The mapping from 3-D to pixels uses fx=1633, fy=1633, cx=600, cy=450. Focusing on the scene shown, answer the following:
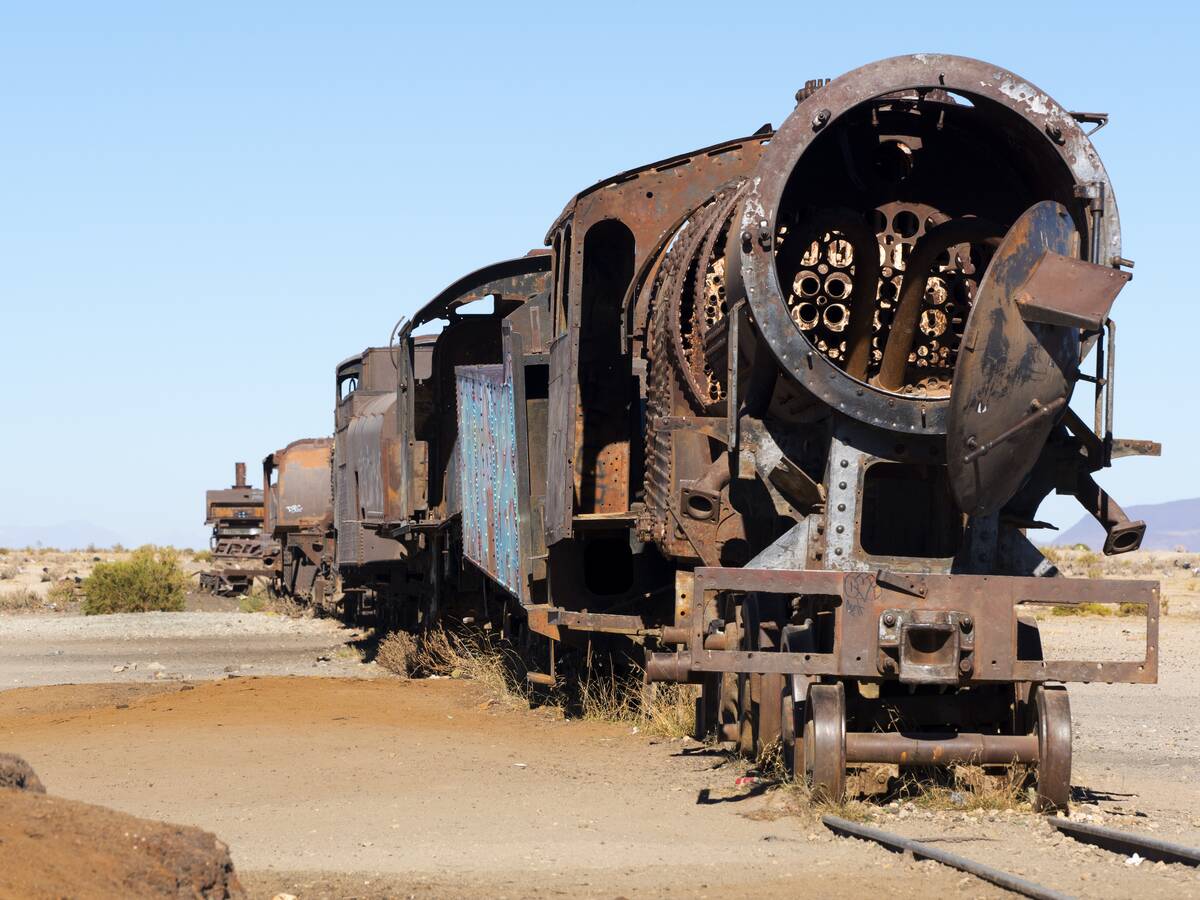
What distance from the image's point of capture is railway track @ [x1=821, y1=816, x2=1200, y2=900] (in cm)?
578

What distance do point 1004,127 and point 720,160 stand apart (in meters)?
2.65

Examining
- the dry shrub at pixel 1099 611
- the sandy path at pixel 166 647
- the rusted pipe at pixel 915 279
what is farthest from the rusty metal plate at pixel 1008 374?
the dry shrub at pixel 1099 611

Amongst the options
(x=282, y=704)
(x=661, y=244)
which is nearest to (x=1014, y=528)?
(x=661, y=244)

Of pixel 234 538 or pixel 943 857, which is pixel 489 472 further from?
pixel 234 538

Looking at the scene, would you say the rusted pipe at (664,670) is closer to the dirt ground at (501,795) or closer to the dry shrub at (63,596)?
the dirt ground at (501,795)

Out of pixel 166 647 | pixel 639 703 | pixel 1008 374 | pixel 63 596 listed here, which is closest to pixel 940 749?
pixel 1008 374

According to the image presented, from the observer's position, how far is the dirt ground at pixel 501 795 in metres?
6.29

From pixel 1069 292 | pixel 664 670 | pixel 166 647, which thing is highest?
pixel 1069 292

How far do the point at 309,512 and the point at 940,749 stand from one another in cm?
2293

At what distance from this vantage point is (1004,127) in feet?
26.2

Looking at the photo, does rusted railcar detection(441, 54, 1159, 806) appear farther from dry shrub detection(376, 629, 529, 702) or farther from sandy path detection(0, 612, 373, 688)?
sandy path detection(0, 612, 373, 688)

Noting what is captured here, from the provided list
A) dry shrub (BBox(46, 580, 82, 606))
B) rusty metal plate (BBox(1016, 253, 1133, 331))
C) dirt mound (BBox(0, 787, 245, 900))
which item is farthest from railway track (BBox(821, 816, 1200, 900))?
dry shrub (BBox(46, 580, 82, 606))

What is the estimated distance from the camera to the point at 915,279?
8.26 metres

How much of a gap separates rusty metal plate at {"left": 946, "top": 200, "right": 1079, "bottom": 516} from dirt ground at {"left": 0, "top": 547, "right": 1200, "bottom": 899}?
1588 millimetres
